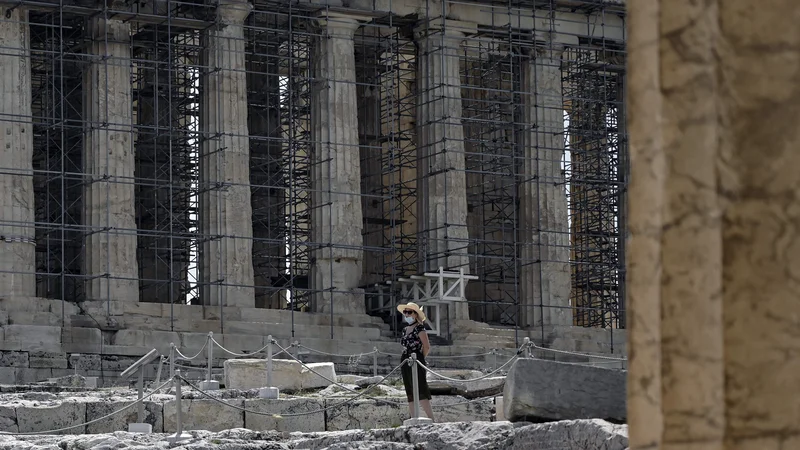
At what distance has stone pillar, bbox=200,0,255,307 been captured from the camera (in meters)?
35.8

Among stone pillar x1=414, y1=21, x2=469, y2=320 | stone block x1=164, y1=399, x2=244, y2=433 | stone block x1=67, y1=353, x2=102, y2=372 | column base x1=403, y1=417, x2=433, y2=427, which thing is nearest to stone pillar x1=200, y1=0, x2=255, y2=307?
stone pillar x1=414, y1=21, x2=469, y2=320

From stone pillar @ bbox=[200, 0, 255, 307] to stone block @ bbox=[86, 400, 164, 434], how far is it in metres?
17.3

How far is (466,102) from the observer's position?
137 ft

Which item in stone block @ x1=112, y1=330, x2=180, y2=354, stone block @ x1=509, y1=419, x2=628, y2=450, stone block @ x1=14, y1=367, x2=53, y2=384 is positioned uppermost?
stone block @ x1=112, y1=330, x2=180, y2=354

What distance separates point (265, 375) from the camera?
21.7 metres

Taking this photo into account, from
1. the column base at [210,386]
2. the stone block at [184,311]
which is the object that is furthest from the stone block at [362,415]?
the stone block at [184,311]

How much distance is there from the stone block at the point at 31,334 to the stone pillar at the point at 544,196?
11.7 meters

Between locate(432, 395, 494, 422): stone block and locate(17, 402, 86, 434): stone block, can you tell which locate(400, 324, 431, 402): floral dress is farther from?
locate(17, 402, 86, 434): stone block

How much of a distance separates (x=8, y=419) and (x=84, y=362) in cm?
1355

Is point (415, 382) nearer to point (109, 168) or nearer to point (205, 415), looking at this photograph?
point (205, 415)

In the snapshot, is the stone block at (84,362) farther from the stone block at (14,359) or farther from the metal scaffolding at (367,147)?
the metal scaffolding at (367,147)

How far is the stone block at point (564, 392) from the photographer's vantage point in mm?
11938

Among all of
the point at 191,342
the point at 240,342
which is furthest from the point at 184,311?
the point at 240,342

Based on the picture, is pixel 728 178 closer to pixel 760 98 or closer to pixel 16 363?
pixel 760 98
